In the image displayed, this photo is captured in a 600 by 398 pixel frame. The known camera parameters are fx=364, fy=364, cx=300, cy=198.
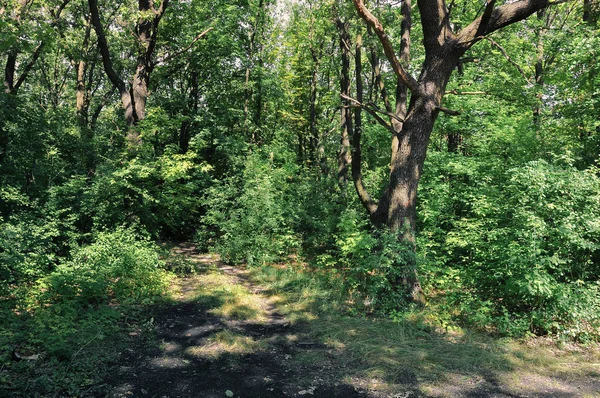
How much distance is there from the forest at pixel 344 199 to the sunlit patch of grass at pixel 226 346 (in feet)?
2.55

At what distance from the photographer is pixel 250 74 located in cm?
1719

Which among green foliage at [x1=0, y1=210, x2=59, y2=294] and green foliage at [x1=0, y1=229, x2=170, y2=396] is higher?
green foliage at [x1=0, y1=210, x2=59, y2=294]

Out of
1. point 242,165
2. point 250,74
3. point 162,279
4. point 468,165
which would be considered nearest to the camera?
point 162,279

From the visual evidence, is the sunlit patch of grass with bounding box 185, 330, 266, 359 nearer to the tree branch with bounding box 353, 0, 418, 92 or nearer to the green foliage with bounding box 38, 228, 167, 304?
the green foliage with bounding box 38, 228, 167, 304

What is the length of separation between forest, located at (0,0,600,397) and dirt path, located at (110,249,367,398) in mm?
187

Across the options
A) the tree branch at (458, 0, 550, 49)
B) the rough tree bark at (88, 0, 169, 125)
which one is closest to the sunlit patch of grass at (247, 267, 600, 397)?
the tree branch at (458, 0, 550, 49)

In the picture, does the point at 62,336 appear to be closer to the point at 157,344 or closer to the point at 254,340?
the point at 157,344

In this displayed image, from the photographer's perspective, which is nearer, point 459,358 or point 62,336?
point 62,336

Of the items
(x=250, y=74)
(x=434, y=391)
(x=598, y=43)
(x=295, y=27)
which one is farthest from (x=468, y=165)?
(x=295, y=27)

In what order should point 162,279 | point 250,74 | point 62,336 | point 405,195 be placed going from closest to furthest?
point 62,336 < point 405,195 < point 162,279 < point 250,74

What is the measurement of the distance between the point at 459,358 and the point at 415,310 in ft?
5.40

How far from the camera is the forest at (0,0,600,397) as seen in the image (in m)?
5.59

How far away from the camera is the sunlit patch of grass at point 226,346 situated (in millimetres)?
5000

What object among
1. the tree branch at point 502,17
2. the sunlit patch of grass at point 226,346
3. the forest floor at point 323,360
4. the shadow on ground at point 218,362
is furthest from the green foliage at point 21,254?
the tree branch at point 502,17
